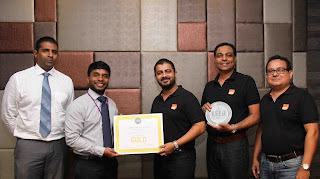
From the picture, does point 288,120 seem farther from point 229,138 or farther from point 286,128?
point 229,138

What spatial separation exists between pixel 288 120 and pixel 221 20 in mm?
1347

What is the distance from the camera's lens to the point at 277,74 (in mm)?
1766

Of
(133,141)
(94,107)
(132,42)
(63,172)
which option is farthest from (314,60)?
(63,172)

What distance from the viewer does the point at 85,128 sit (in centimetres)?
185

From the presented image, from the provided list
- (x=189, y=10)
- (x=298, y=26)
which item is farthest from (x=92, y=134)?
(x=298, y=26)

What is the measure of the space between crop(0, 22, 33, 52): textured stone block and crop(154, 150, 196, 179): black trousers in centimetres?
180

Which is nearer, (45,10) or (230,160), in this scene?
(230,160)

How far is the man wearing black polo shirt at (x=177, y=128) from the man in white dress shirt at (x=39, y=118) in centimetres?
81

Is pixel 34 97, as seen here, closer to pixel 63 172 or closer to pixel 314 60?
pixel 63 172

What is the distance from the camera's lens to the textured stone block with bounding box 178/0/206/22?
2.62 metres

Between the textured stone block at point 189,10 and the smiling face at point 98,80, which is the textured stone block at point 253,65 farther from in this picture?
Answer: the smiling face at point 98,80

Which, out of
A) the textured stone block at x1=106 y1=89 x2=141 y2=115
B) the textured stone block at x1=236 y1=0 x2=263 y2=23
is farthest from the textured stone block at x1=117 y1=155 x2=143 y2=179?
the textured stone block at x1=236 y1=0 x2=263 y2=23

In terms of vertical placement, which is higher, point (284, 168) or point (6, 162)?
point (284, 168)

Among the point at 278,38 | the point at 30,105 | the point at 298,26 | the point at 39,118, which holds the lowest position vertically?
the point at 39,118
